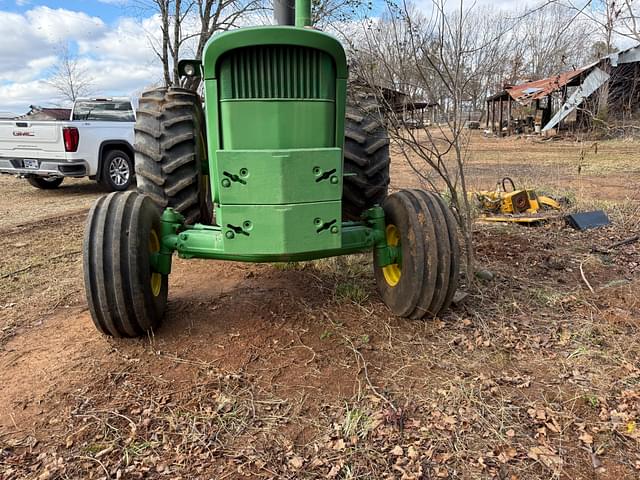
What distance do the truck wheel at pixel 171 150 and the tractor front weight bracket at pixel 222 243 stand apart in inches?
19.9

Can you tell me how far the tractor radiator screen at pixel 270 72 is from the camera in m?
2.95

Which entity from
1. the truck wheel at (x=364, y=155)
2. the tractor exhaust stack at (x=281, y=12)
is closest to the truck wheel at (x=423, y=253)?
the truck wheel at (x=364, y=155)

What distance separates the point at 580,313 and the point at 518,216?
123 inches

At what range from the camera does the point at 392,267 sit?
3797 millimetres

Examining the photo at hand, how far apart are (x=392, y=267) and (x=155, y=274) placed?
5.55ft

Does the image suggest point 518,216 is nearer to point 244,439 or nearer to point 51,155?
point 244,439

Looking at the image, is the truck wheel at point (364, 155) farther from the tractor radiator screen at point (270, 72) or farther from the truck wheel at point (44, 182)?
the truck wheel at point (44, 182)

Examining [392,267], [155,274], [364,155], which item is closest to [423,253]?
[392,267]

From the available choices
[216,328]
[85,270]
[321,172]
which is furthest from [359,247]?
[85,270]

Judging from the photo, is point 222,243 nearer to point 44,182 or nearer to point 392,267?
point 392,267

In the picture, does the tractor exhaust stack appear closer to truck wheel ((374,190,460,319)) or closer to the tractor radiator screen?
the tractor radiator screen

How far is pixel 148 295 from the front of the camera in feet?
10.5

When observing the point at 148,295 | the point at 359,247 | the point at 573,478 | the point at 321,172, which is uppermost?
the point at 321,172

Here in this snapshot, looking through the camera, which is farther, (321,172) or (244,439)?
(321,172)
